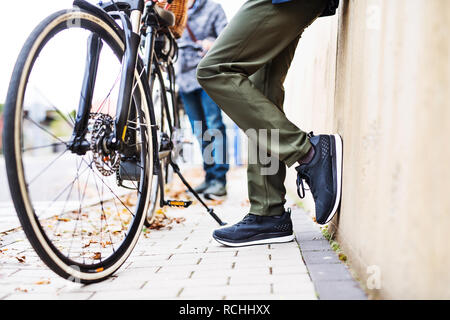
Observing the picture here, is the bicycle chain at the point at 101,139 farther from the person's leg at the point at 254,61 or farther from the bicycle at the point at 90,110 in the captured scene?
the person's leg at the point at 254,61

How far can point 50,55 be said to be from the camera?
188 cm

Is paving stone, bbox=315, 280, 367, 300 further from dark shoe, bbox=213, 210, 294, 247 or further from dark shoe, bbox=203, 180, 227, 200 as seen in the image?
dark shoe, bbox=203, 180, 227, 200

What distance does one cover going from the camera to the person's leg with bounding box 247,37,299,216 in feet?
8.07

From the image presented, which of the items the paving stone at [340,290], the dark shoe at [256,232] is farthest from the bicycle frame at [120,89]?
the paving stone at [340,290]

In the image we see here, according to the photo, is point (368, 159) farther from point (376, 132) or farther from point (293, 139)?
point (293, 139)

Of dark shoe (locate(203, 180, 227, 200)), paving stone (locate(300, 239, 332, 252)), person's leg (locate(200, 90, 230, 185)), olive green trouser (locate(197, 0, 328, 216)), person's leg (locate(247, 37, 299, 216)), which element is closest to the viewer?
olive green trouser (locate(197, 0, 328, 216))

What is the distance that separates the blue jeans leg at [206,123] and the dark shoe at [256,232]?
2470mm

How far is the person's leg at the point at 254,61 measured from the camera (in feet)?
7.10

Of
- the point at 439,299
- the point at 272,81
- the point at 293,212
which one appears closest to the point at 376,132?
the point at 439,299

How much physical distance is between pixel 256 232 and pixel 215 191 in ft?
7.97

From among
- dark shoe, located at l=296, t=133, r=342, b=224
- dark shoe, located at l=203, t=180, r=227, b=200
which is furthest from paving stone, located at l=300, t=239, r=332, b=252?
dark shoe, located at l=203, t=180, r=227, b=200

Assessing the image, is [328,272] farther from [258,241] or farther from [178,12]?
[178,12]

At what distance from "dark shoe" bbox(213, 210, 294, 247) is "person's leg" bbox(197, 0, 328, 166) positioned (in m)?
0.42
